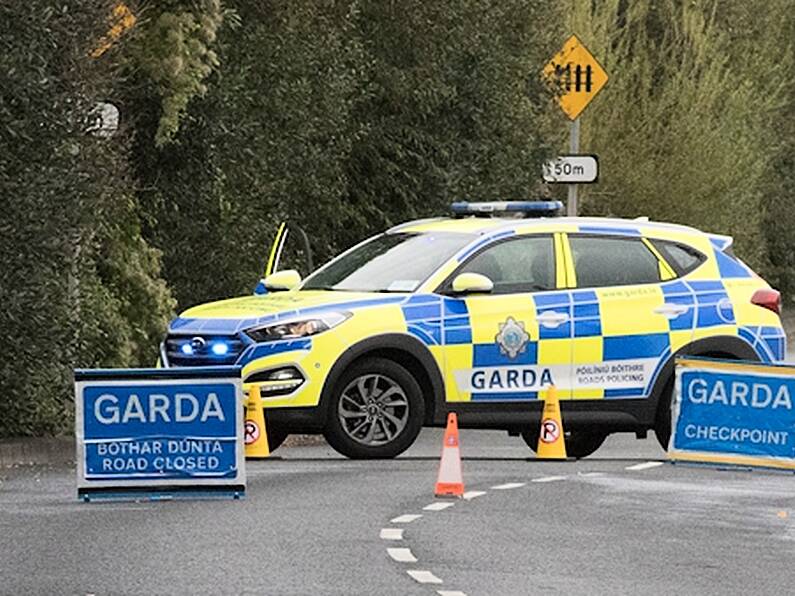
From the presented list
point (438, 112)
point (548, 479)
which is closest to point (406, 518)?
point (548, 479)

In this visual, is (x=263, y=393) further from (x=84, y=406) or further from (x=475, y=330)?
(x=84, y=406)

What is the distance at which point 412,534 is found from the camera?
1368cm

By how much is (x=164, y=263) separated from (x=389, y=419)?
6877mm

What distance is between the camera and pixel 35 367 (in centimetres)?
A: 1958

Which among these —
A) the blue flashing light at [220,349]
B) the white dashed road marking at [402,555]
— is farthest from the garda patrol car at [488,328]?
the white dashed road marking at [402,555]

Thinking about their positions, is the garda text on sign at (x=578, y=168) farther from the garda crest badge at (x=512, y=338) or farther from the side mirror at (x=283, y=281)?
the garda crest badge at (x=512, y=338)

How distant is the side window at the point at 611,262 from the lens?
63.6 ft

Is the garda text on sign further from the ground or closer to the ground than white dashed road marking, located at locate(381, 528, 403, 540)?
further from the ground

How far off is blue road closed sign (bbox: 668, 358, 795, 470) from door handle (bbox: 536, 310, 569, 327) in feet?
3.15

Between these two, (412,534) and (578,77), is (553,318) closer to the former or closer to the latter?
(412,534)

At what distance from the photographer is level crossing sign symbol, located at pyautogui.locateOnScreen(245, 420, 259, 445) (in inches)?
721

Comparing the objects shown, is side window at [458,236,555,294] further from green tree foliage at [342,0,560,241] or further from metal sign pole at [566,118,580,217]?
metal sign pole at [566,118,580,217]

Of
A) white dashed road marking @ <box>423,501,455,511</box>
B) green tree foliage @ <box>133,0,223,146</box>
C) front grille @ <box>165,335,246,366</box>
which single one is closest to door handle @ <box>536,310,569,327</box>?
front grille @ <box>165,335,246,366</box>

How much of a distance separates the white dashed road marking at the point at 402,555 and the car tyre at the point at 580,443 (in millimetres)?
7656
